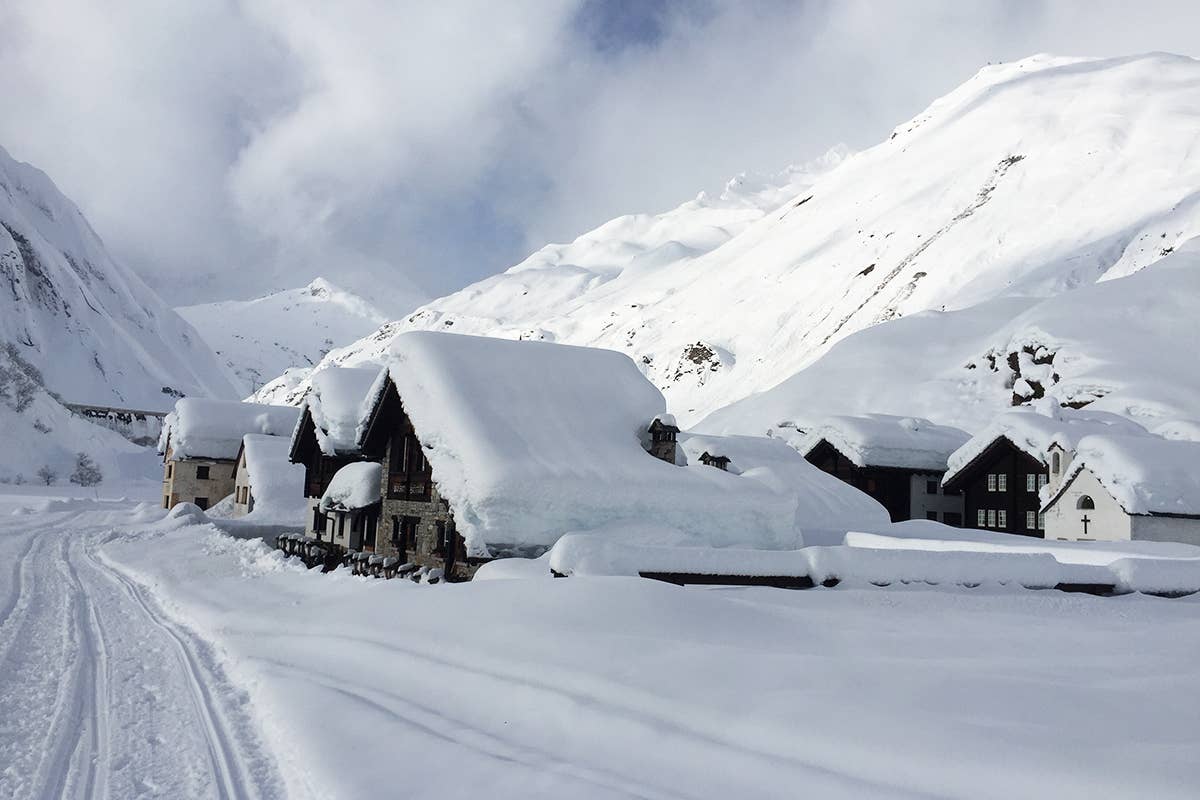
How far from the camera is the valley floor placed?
7090 mm

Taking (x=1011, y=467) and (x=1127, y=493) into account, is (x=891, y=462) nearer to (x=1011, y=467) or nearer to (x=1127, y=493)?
(x=1011, y=467)

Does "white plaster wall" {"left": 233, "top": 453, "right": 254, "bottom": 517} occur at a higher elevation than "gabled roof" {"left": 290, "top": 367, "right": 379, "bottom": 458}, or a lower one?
lower

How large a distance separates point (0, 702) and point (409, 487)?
55.6 ft

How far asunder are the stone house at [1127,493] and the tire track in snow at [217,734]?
35718mm

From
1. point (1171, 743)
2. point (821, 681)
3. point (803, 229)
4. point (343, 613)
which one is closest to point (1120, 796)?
point (1171, 743)

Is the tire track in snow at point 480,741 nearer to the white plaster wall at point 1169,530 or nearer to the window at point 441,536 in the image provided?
the window at point 441,536

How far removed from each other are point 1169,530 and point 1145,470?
2532 mm

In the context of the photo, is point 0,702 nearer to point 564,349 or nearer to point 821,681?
point 821,681

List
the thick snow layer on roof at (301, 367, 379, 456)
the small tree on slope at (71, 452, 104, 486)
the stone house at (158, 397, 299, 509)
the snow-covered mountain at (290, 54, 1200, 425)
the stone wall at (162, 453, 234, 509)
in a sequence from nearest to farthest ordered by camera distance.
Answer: the thick snow layer on roof at (301, 367, 379, 456) < the stone wall at (162, 453, 234, 509) < the stone house at (158, 397, 299, 509) < the small tree on slope at (71, 452, 104, 486) < the snow-covered mountain at (290, 54, 1200, 425)

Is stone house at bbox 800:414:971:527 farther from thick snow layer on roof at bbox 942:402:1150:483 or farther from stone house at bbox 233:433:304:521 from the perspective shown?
stone house at bbox 233:433:304:521

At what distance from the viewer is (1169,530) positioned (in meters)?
36.1

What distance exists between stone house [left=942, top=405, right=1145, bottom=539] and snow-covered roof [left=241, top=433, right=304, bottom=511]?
1452 inches

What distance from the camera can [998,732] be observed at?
7207 mm

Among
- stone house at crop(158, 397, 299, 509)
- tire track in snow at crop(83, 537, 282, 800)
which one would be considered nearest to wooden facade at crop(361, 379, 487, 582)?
tire track in snow at crop(83, 537, 282, 800)
